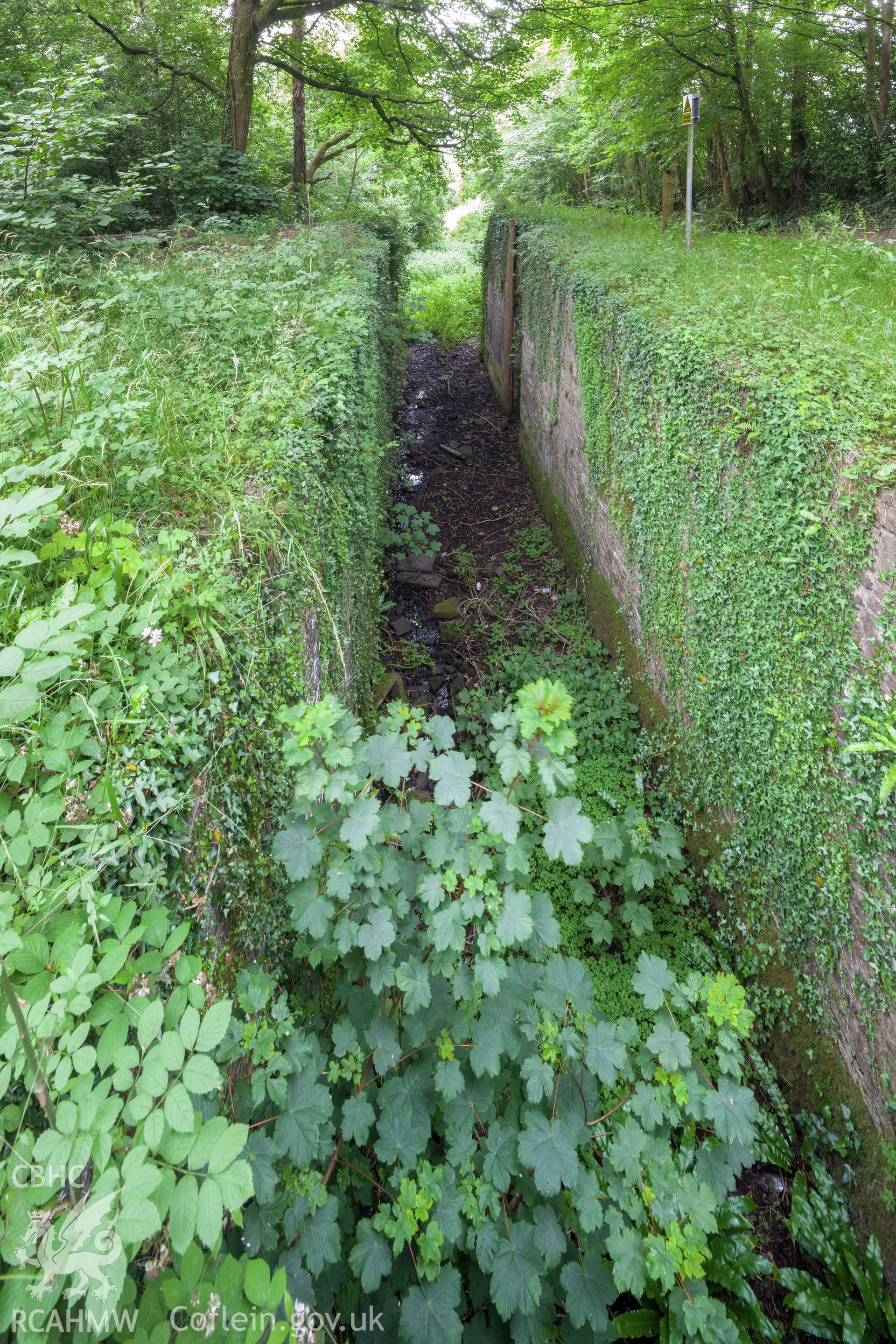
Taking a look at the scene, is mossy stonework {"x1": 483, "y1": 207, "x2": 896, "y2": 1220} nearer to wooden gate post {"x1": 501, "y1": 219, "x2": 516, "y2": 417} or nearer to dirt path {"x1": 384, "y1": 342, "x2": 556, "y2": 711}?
dirt path {"x1": 384, "y1": 342, "x2": 556, "y2": 711}

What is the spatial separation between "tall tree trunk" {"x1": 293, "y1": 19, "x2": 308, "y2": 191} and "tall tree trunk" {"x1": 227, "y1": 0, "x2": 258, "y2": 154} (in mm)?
1388

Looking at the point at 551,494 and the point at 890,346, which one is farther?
the point at 551,494

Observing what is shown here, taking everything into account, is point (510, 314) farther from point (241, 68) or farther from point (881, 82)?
point (881, 82)

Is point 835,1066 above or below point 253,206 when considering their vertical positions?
below

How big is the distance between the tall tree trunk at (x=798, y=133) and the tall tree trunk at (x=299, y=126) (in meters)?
9.44

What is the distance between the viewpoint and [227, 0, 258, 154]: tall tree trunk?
8523mm

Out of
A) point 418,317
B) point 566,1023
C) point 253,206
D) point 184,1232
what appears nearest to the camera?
point 184,1232

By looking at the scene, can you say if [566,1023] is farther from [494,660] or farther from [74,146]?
[74,146]

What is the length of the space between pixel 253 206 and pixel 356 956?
10.1m

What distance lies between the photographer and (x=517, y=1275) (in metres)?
1.60

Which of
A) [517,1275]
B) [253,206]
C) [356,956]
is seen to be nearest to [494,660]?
[356,956]

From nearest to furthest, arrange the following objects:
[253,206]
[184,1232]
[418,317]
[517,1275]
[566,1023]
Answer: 1. [184,1232]
2. [517,1275]
3. [566,1023]
4. [253,206]
5. [418,317]

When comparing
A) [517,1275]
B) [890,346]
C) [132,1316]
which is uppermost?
[890,346]

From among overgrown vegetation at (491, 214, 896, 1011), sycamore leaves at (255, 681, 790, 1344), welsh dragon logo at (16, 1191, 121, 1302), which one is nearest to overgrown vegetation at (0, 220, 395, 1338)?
welsh dragon logo at (16, 1191, 121, 1302)
